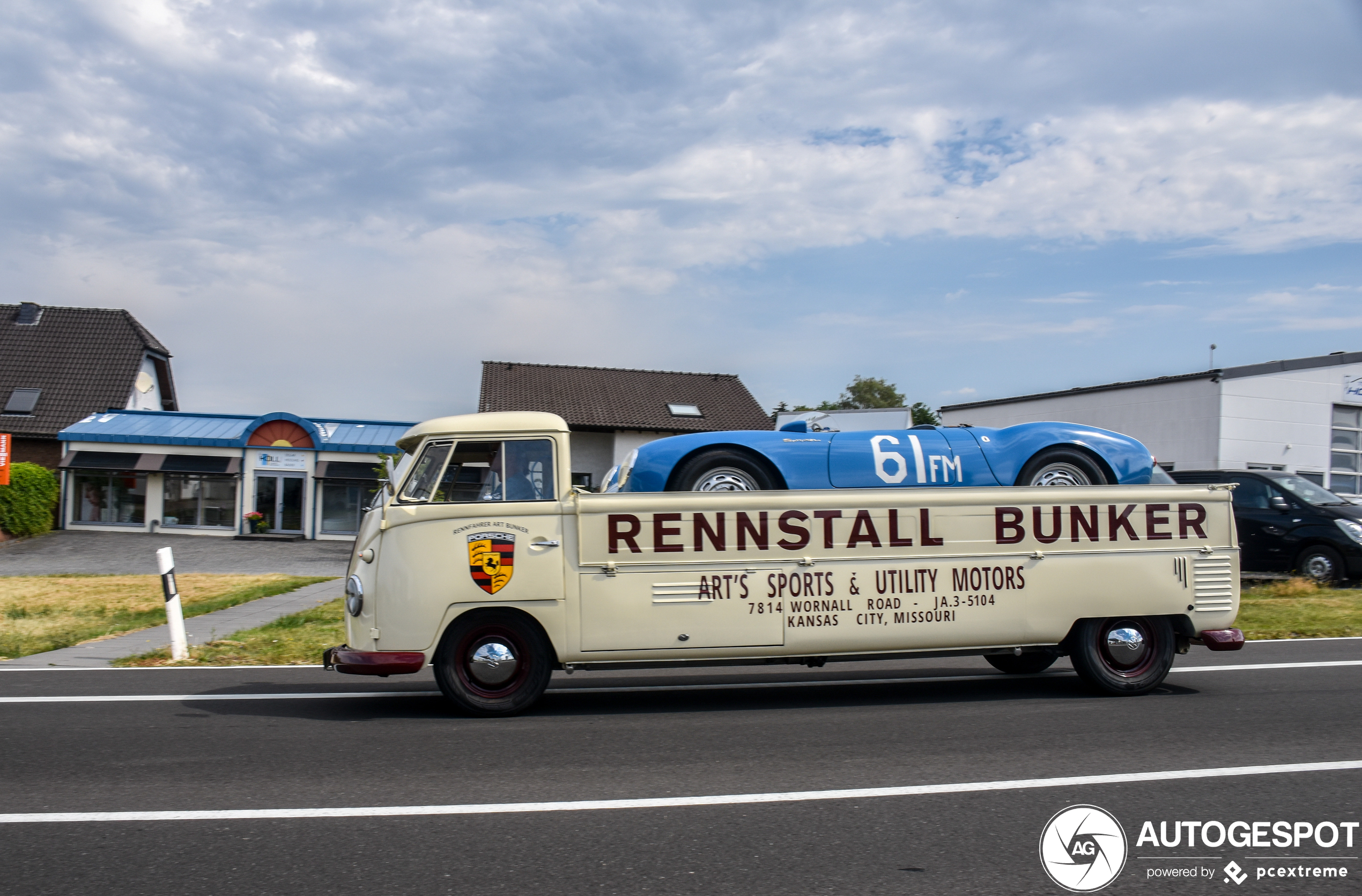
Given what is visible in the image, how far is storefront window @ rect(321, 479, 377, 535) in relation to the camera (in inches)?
1396

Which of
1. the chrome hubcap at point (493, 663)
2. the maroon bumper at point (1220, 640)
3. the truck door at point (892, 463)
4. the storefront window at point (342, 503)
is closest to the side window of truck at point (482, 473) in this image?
the chrome hubcap at point (493, 663)

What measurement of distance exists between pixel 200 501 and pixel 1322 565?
3395cm

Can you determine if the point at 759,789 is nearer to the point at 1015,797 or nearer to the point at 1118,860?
the point at 1015,797

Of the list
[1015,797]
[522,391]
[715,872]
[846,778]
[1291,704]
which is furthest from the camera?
[522,391]

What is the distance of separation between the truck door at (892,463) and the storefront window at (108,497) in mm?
34054

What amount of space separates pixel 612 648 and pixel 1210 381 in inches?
823

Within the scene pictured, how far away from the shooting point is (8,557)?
28406 mm

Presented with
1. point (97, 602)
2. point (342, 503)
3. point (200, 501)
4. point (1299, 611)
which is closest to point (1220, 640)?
point (1299, 611)

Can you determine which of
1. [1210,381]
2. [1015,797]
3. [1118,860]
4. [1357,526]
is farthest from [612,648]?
[1210,381]

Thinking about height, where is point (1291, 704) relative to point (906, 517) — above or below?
below

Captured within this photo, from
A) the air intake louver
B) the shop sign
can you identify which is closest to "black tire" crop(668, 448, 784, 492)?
the air intake louver

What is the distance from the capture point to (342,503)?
35.8 m

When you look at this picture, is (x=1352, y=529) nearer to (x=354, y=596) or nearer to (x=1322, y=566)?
(x=1322, y=566)

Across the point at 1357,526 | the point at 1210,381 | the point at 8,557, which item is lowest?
the point at 8,557
